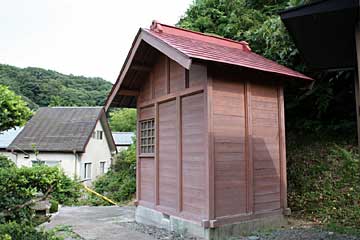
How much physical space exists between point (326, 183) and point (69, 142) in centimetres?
1485

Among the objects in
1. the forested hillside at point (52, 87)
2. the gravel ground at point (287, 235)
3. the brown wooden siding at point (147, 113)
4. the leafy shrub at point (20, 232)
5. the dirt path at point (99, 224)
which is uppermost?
the forested hillside at point (52, 87)

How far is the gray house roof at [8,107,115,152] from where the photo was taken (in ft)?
60.7

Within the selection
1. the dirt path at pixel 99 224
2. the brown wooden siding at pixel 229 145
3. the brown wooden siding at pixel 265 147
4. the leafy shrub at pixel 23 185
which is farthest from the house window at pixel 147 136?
the leafy shrub at pixel 23 185

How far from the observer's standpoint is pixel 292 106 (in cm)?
967

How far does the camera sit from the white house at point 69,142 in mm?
18328

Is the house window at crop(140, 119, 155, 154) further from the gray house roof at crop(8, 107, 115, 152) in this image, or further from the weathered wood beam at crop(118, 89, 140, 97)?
the gray house roof at crop(8, 107, 115, 152)

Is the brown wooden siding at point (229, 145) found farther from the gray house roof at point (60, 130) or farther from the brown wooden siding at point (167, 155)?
the gray house roof at point (60, 130)

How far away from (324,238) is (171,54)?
3749 mm

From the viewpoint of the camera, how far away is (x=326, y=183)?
7.31 m

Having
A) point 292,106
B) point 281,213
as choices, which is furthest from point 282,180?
point 292,106

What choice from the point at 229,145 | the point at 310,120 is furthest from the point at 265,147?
the point at 310,120

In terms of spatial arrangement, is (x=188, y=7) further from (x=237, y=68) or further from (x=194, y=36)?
(x=237, y=68)

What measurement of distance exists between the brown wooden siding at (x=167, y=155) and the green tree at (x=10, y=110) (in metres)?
2.68

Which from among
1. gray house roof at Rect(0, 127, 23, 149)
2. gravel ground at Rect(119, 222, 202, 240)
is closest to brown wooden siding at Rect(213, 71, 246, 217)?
gravel ground at Rect(119, 222, 202, 240)
